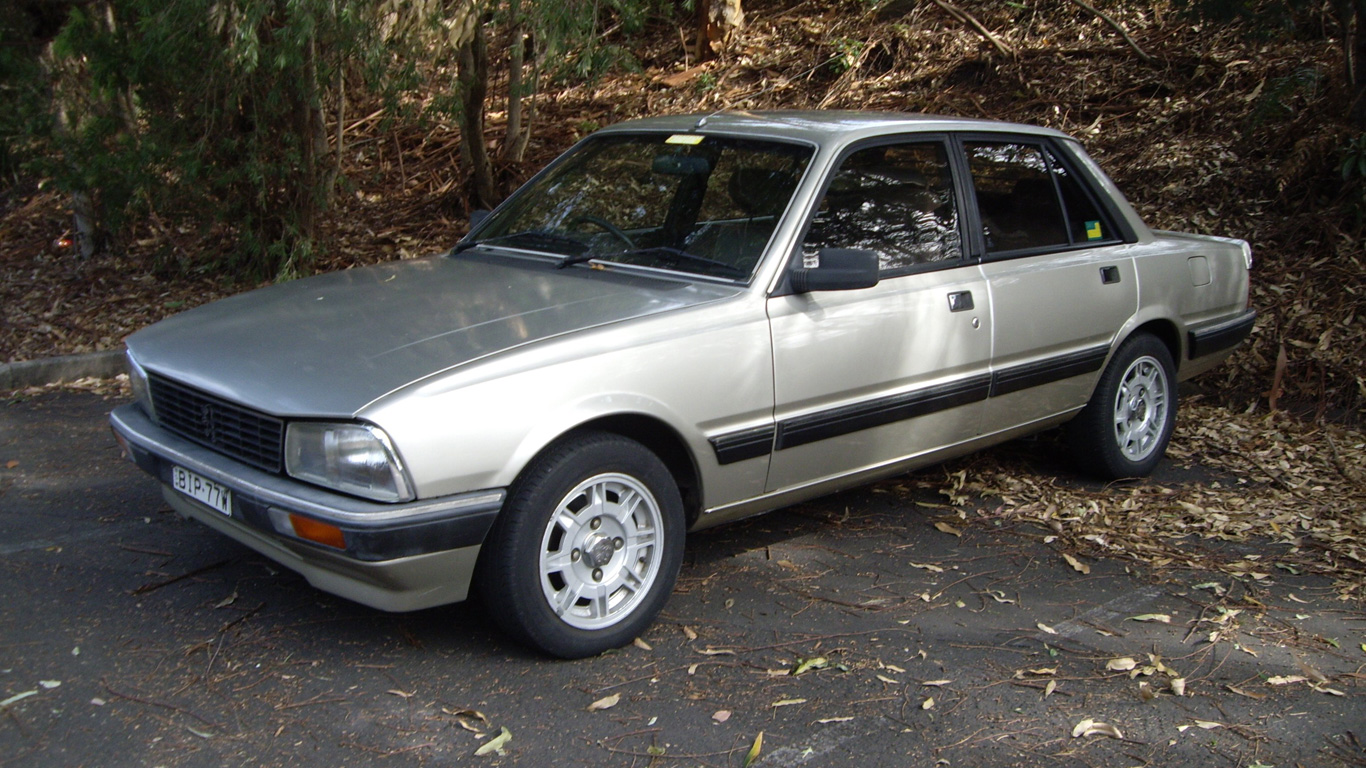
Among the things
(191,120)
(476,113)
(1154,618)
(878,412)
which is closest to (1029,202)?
(878,412)

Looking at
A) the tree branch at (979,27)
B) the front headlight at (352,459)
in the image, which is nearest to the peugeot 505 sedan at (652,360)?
the front headlight at (352,459)

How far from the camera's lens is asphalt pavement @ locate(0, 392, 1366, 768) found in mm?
3301

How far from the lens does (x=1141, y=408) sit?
5.74 metres

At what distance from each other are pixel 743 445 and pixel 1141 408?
2.61 metres

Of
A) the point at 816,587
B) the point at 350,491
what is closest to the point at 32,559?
the point at 350,491

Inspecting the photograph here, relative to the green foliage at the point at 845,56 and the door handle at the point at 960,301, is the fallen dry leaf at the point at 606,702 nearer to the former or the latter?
the door handle at the point at 960,301

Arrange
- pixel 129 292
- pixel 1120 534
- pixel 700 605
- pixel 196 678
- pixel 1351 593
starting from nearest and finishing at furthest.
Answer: pixel 196 678 < pixel 700 605 < pixel 1351 593 < pixel 1120 534 < pixel 129 292

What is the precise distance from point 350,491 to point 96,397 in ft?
14.1

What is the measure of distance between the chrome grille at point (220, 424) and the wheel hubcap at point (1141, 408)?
376cm

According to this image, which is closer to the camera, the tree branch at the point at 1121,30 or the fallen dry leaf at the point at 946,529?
the fallen dry leaf at the point at 946,529

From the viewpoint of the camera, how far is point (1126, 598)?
4457 millimetres

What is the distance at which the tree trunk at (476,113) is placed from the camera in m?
8.71

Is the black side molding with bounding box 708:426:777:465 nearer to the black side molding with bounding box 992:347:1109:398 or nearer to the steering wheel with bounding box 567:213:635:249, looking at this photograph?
the steering wheel with bounding box 567:213:635:249

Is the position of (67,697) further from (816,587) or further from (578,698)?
(816,587)
